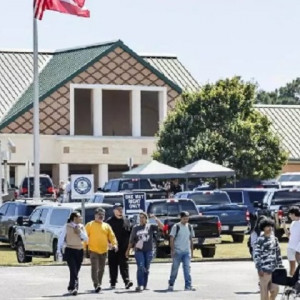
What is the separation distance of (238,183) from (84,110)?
15237 mm

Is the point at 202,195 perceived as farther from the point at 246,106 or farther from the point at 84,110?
the point at 84,110

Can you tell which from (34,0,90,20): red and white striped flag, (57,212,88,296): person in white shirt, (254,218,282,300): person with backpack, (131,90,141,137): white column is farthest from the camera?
(131,90,141,137): white column

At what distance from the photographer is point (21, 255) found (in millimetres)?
40000

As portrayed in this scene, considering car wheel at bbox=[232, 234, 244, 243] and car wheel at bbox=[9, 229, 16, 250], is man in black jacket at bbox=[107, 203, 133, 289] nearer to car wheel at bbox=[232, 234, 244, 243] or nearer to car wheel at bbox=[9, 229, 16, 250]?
→ car wheel at bbox=[9, 229, 16, 250]

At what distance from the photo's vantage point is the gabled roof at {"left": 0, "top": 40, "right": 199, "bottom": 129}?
73.9 m

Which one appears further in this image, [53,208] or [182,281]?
[53,208]

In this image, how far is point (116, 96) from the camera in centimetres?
7906

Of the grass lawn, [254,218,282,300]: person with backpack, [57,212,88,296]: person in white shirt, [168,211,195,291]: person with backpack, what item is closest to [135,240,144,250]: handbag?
[168,211,195,291]: person with backpack

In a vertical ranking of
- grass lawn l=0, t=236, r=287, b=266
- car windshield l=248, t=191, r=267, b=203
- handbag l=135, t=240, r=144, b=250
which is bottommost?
grass lawn l=0, t=236, r=287, b=266

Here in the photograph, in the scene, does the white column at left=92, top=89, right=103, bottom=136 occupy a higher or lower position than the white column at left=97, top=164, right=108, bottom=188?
higher

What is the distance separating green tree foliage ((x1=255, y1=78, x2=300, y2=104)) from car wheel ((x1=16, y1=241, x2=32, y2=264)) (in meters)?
92.6

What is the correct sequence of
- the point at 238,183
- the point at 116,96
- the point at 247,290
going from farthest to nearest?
the point at 116,96, the point at 238,183, the point at 247,290

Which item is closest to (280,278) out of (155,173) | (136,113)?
(155,173)

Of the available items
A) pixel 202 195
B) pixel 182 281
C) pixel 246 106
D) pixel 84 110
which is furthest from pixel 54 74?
pixel 182 281
